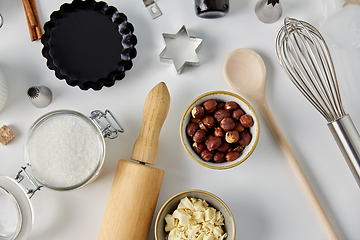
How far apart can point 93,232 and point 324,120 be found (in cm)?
55

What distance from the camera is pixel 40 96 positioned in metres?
0.56

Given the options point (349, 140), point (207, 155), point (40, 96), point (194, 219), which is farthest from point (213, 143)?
point (40, 96)

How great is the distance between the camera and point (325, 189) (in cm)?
57

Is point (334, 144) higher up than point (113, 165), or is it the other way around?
point (113, 165)

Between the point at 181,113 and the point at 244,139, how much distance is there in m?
0.15

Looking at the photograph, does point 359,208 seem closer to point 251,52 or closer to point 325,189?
point 325,189

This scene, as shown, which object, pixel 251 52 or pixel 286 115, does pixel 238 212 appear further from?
pixel 251 52

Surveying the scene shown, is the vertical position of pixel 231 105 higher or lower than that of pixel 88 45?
lower

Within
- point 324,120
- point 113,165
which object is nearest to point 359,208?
point 324,120

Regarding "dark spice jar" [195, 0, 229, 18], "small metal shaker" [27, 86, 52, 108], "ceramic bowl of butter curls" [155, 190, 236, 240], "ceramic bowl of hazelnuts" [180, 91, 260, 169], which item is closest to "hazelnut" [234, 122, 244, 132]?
"ceramic bowl of hazelnuts" [180, 91, 260, 169]

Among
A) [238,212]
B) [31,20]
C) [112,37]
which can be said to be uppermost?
[31,20]

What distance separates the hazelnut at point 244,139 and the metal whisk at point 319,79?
0.17 metres

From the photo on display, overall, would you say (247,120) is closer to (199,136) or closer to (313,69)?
(199,136)

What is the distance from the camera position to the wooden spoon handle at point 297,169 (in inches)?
21.2
